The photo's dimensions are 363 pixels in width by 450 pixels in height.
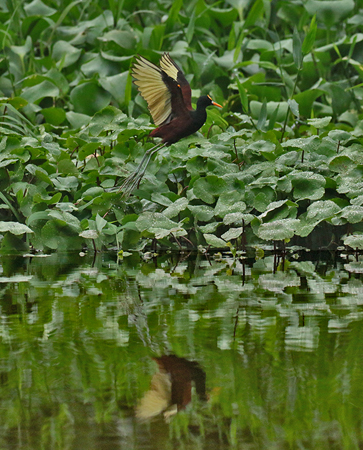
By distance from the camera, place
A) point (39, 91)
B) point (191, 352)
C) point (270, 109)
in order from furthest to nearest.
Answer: point (39, 91) → point (270, 109) → point (191, 352)

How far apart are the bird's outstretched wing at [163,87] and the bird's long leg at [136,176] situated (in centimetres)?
16

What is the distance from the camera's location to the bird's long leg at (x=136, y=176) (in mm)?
3012

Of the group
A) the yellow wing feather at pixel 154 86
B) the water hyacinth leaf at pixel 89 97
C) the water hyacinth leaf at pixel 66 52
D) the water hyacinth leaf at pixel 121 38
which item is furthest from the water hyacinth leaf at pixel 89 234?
the water hyacinth leaf at pixel 66 52

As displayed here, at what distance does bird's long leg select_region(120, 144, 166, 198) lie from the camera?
301 centimetres

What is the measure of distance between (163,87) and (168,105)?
0.37ft

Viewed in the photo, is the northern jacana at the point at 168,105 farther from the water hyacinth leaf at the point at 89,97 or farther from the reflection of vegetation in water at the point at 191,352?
the water hyacinth leaf at the point at 89,97

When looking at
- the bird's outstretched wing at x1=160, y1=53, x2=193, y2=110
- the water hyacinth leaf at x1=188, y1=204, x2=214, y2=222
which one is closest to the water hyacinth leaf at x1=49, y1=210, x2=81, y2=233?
the water hyacinth leaf at x1=188, y1=204, x2=214, y2=222

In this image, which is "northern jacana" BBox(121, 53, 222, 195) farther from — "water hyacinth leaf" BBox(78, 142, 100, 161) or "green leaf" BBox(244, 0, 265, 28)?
"green leaf" BBox(244, 0, 265, 28)

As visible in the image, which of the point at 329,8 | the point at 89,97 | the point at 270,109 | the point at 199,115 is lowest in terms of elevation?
the point at 199,115

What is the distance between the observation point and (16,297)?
195 cm

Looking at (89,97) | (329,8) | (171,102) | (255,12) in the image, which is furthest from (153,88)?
(329,8)

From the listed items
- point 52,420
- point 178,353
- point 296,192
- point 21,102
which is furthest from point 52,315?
point 21,102

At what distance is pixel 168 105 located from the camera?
2990 millimetres

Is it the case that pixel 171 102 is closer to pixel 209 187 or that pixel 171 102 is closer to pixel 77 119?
pixel 209 187
